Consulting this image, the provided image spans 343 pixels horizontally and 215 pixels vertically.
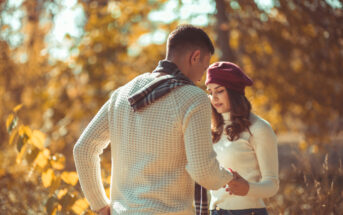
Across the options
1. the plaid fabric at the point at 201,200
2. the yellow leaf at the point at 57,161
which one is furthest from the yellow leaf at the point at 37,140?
the plaid fabric at the point at 201,200

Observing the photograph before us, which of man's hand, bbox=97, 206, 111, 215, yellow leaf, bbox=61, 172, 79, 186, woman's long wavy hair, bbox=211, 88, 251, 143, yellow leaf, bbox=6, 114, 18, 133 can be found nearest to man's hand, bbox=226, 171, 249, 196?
woman's long wavy hair, bbox=211, 88, 251, 143

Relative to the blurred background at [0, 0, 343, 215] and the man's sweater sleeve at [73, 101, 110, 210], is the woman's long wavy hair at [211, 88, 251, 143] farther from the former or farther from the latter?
the blurred background at [0, 0, 343, 215]

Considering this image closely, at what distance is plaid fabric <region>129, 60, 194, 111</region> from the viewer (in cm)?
153

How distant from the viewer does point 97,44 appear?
580 centimetres

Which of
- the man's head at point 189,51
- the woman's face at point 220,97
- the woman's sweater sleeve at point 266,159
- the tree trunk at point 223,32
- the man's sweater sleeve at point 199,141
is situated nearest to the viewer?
the man's sweater sleeve at point 199,141

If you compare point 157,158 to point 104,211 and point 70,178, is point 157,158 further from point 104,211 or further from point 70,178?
point 70,178

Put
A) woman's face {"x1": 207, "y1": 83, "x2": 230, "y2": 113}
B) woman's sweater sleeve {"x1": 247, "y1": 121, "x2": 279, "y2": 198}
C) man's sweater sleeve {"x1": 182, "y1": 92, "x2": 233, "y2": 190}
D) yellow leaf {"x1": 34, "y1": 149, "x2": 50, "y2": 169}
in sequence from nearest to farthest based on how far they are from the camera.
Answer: man's sweater sleeve {"x1": 182, "y1": 92, "x2": 233, "y2": 190} → woman's sweater sleeve {"x1": 247, "y1": 121, "x2": 279, "y2": 198} → woman's face {"x1": 207, "y1": 83, "x2": 230, "y2": 113} → yellow leaf {"x1": 34, "y1": 149, "x2": 50, "y2": 169}

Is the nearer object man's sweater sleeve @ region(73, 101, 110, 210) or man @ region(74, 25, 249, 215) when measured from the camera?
man @ region(74, 25, 249, 215)

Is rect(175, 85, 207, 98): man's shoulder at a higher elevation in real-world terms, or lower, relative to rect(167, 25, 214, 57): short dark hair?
lower

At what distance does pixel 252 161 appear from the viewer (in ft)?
7.40

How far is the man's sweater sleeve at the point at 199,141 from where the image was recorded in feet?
4.78

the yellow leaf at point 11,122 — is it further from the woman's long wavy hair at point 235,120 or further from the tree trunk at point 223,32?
the tree trunk at point 223,32

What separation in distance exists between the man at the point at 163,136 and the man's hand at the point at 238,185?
0.60ft

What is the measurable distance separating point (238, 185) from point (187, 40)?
72 centimetres
